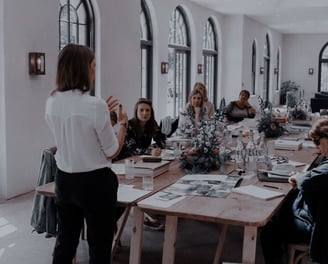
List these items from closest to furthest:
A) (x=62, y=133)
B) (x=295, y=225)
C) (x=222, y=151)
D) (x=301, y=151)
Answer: (x=62, y=133)
(x=295, y=225)
(x=222, y=151)
(x=301, y=151)

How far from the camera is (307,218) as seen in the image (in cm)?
263

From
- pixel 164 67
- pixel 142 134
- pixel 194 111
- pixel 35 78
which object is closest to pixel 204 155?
pixel 142 134

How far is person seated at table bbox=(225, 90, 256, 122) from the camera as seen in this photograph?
693cm

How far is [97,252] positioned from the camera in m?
2.30

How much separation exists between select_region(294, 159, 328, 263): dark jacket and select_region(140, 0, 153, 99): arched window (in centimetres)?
563

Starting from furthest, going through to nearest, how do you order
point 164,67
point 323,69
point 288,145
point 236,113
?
point 323,69 → point 164,67 → point 236,113 → point 288,145

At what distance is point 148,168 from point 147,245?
0.81 m

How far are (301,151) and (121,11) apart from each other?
144 inches

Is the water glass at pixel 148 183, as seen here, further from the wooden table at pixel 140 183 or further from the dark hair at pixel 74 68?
the dark hair at pixel 74 68

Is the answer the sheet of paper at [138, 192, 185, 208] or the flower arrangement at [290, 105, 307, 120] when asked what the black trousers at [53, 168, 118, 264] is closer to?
the sheet of paper at [138, 192, 185, 208]

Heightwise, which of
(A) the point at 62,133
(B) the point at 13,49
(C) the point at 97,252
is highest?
(B) the point at 13,49

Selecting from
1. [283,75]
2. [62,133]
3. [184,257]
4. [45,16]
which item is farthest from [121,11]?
[283,75]

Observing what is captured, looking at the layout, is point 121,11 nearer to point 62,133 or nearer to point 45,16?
point 45,16

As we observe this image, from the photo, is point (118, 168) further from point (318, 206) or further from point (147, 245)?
point (318, 206)
